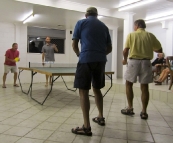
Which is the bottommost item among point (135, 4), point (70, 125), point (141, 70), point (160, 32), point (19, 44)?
point (70, 125)

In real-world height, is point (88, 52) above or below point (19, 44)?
below

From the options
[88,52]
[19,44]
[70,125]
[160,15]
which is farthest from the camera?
[19,44]

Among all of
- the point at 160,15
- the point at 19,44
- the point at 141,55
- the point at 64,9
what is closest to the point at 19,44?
the point at 19,44

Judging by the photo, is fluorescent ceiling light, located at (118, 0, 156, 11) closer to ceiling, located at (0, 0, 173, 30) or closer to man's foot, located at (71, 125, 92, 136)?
ceiling, located at (0, 0, 173, 30)

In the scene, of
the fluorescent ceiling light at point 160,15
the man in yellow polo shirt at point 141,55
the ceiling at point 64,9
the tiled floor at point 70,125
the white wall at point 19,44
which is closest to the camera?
the tiled floor at point 70,125

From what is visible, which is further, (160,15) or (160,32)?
(160,32)

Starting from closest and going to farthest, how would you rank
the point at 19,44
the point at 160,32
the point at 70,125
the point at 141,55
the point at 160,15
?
the point at 70,125 → the point at 141,55 → the point at 160,15 → the point at 19,44 → the point at 160,32

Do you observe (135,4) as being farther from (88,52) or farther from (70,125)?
(70,125)

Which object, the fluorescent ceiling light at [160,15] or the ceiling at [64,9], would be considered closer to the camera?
the ceiling at [64,9]

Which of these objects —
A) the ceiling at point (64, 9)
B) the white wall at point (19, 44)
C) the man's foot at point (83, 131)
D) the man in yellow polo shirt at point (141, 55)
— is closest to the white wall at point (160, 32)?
the ceiling at point (64, 9)

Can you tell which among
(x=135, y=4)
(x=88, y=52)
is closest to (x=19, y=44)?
(x=135, y=4)

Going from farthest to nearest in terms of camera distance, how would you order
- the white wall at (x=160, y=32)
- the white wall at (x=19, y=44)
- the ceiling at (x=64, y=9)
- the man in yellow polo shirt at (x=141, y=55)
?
the white wall at (x=160, y=32) < the white wall at (x=19, y=44) < the ceiling at (x=64, y=9) < the man in yellow polo shirt at (x=141, y=55)

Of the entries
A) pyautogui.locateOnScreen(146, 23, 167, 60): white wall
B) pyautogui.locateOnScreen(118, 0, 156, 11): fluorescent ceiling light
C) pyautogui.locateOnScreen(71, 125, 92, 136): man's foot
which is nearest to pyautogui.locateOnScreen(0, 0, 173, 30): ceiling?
pyautogui.locateOnScreen(118, 0, 156, 11): fluorescent ceiling light

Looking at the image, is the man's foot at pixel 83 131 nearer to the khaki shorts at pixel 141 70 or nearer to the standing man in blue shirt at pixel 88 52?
the standing man in blue shirt at pixel 88 52
